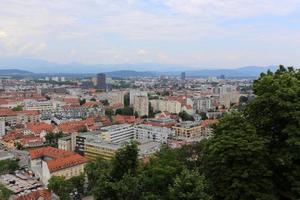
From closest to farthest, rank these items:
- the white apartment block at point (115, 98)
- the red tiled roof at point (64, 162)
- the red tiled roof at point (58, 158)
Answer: the red tiled roof at point (64, 162)
the red tiled roof at point (58, 158)
the white apartment block at point (115, 98)

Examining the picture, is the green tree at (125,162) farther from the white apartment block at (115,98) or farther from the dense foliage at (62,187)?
the white apartment block at (115,98)

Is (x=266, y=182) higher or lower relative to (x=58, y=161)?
higher

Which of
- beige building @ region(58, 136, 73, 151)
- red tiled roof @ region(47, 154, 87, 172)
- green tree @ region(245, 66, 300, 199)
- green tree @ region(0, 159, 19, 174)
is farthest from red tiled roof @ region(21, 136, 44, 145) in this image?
green tree @ region(245, 66, 300, 199)

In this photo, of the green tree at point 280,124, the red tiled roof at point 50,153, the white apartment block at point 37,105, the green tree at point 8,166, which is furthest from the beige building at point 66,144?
the white apartment block at point 37,105

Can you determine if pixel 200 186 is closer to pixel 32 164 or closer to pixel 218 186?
pixel 218 186

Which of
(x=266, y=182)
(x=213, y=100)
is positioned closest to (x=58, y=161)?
(x=266, y=182)

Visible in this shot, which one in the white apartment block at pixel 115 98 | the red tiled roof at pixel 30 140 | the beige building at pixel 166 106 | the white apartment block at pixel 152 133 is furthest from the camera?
the white apartment block at pixel 115 98

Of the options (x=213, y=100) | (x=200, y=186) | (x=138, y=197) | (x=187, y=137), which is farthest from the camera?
(x=213, y=100)

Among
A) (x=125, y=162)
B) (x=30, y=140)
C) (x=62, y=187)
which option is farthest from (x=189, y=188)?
(x=30, y=140)
